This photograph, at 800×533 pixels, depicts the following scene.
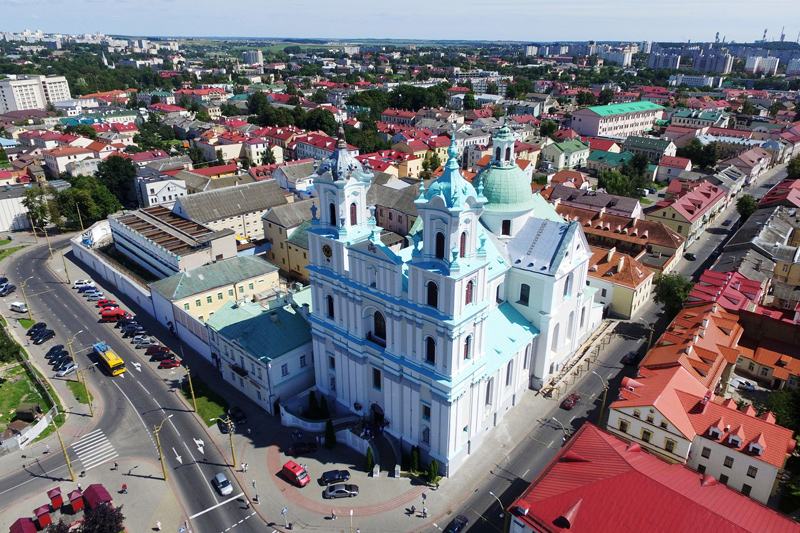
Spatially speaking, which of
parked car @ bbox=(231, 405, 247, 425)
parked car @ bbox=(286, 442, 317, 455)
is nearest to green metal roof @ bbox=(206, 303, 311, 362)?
parked car @ bbox=(231, 405, 247, 425)

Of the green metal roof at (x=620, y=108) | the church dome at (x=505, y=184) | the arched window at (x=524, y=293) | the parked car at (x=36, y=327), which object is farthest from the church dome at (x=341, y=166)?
the green metal roof at (x=620, y=108)

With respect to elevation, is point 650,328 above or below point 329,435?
below

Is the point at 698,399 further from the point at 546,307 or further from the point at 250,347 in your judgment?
the point at 250,347

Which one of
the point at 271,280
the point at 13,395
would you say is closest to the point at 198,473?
the point at 13,395

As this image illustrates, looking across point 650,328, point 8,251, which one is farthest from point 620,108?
point 8,251

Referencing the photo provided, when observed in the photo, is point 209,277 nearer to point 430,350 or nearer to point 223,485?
point 223,485
